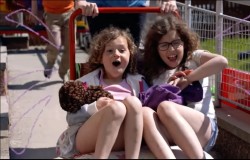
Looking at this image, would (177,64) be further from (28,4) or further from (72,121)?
(28,4)

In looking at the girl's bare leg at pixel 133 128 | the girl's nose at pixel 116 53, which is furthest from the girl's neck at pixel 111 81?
the girl's bare leg at pixel 133 128

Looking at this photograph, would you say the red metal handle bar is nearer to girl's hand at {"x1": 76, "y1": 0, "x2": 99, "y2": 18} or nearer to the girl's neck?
girl's hand at {"x1": 76, "y1": 0, "x2": 99, "y2": 18}

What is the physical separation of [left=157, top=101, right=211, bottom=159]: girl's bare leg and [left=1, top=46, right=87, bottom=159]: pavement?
5.27 feet

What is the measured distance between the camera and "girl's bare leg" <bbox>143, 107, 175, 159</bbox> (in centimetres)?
302

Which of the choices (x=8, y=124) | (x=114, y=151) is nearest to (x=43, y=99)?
(x=8, y=124)

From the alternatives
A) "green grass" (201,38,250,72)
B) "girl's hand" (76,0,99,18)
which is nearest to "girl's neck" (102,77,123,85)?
"girl's hand" (76,0,99,18)

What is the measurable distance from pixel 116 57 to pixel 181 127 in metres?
0.72

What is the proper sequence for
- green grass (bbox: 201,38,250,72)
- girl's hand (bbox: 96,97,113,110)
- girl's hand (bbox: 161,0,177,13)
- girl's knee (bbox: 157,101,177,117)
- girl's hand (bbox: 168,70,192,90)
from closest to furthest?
girl's knee (bbox: 157,101,177,117), girl's hand (bbox: 96,97,113,110), girl's hand (bbox: 168,70,192,90), girl's hand (bbox: 161,0,177,13), green grass (bbox: 201,38,250,72)

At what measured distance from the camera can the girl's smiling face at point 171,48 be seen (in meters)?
3.66

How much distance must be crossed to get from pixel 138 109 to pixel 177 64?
72 cm

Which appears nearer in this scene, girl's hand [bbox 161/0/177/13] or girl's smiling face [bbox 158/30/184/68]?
girl's smiling face [bbox 158/30/184/68]

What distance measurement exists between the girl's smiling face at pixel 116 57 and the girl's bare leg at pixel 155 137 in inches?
18.2

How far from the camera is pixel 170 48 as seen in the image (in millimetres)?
3668

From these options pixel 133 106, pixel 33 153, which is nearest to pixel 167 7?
pixel 133 106
